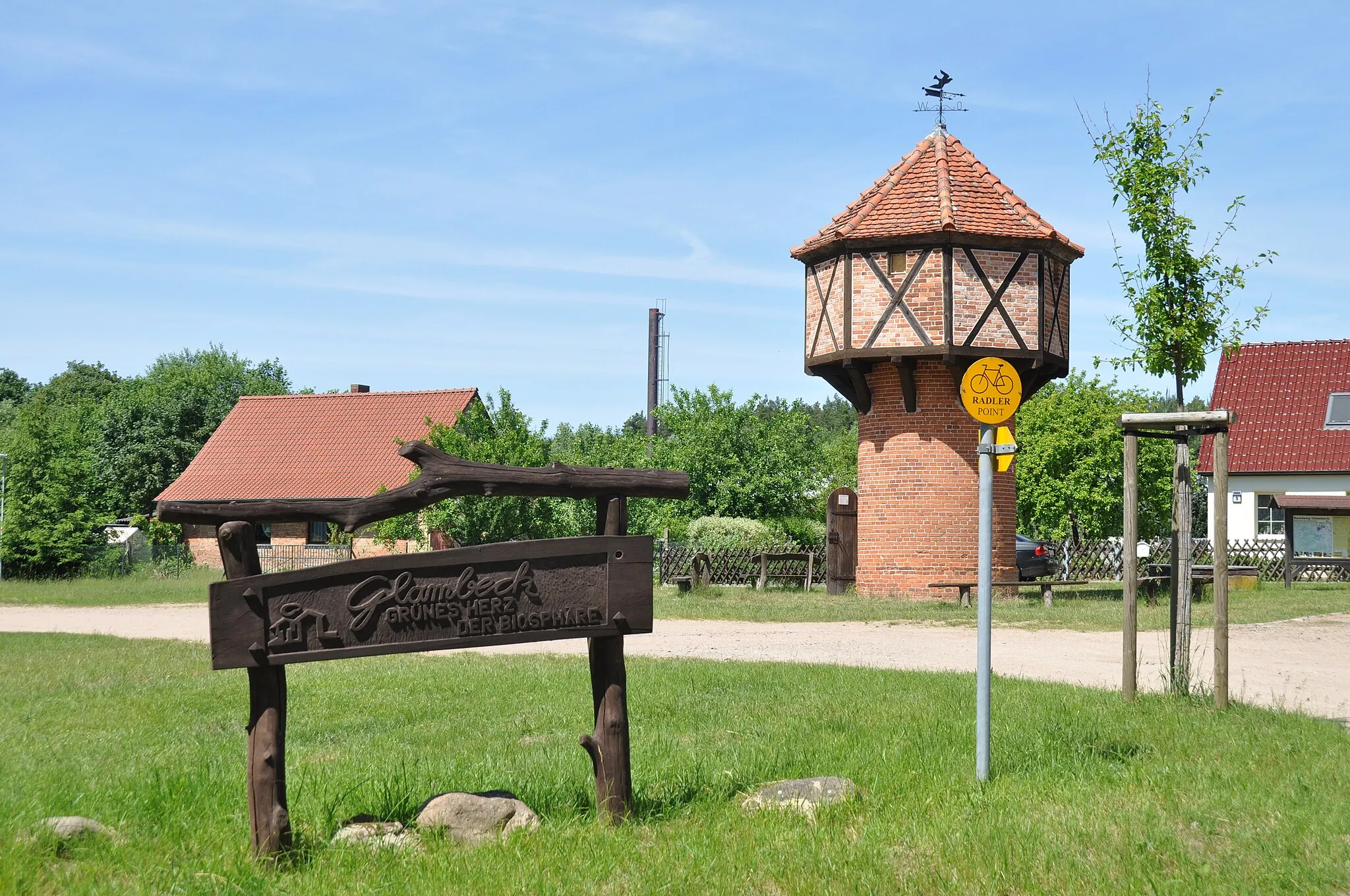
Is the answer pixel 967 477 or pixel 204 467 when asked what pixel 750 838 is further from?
pixel 204 467

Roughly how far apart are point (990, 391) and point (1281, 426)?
1445 inches

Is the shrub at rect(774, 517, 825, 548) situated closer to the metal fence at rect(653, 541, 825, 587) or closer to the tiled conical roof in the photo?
the metal fence at rect(653, 541, 825, 587)

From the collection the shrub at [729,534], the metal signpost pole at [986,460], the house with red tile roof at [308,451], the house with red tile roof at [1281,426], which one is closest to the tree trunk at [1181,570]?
the metal signpost pole at [986,460]

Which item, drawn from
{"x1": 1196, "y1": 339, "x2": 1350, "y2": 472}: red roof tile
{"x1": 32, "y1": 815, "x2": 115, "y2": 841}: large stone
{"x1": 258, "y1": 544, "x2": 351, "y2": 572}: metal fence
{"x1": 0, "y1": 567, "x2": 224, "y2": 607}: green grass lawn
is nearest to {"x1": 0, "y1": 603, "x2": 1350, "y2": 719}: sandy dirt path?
{"x1": 0, "y1": 567, "x2": 224, "y2": 607}: green grass lawn

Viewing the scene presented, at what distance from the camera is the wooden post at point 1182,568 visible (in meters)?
9.91

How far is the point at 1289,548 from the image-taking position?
28875mm

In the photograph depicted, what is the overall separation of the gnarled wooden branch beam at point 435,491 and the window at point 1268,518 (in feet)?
125

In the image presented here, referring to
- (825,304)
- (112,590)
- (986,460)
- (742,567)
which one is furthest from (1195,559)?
(986,460)

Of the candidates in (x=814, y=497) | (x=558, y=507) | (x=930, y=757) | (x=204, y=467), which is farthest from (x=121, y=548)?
(x=930, y=757)

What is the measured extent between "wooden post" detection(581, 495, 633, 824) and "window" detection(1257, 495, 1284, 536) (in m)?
38.1

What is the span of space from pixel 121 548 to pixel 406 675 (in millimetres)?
34753

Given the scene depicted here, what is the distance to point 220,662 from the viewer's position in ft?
17.6

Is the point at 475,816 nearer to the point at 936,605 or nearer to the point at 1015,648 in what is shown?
the point at 1015,648

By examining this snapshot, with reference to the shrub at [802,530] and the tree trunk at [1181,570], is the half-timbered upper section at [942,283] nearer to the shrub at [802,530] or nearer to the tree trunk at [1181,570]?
the tree trunk at [1181,570]
